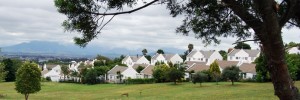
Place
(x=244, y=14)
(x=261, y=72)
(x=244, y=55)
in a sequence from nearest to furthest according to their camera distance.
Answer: (x=244, y=14) → (x=261, y=72) → (x=244, y=55)

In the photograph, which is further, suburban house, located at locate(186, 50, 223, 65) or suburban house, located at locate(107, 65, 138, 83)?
suburban house, located at locate(186, 50, 223, 65)

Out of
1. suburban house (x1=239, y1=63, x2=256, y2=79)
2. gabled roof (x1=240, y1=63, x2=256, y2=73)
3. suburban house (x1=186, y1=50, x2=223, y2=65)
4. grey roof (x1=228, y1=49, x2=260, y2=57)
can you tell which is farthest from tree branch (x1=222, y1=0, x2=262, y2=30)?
suburban house (x1=186, y1=50, x2=223, y2=65)

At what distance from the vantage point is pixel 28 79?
4516 centimetres

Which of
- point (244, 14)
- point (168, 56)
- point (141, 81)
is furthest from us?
point (168, 56)

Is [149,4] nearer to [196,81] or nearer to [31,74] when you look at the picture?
[31,74]

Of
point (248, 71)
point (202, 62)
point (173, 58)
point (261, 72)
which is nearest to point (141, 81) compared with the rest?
point (248, 71)

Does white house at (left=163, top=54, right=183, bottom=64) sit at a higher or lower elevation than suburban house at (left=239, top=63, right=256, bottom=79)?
higher

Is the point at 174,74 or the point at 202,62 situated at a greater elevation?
the point at 202,62

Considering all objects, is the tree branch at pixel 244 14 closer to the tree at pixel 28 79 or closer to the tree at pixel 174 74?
the tree at pixel 28 79

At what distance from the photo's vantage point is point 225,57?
13312cm

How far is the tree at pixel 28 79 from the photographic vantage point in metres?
44.8

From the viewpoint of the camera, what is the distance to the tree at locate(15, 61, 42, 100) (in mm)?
44750

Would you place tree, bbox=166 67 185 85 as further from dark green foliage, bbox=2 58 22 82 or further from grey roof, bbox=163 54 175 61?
grey roof, bbox=163 54 175 61

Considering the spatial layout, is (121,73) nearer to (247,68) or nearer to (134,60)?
(247,68)
